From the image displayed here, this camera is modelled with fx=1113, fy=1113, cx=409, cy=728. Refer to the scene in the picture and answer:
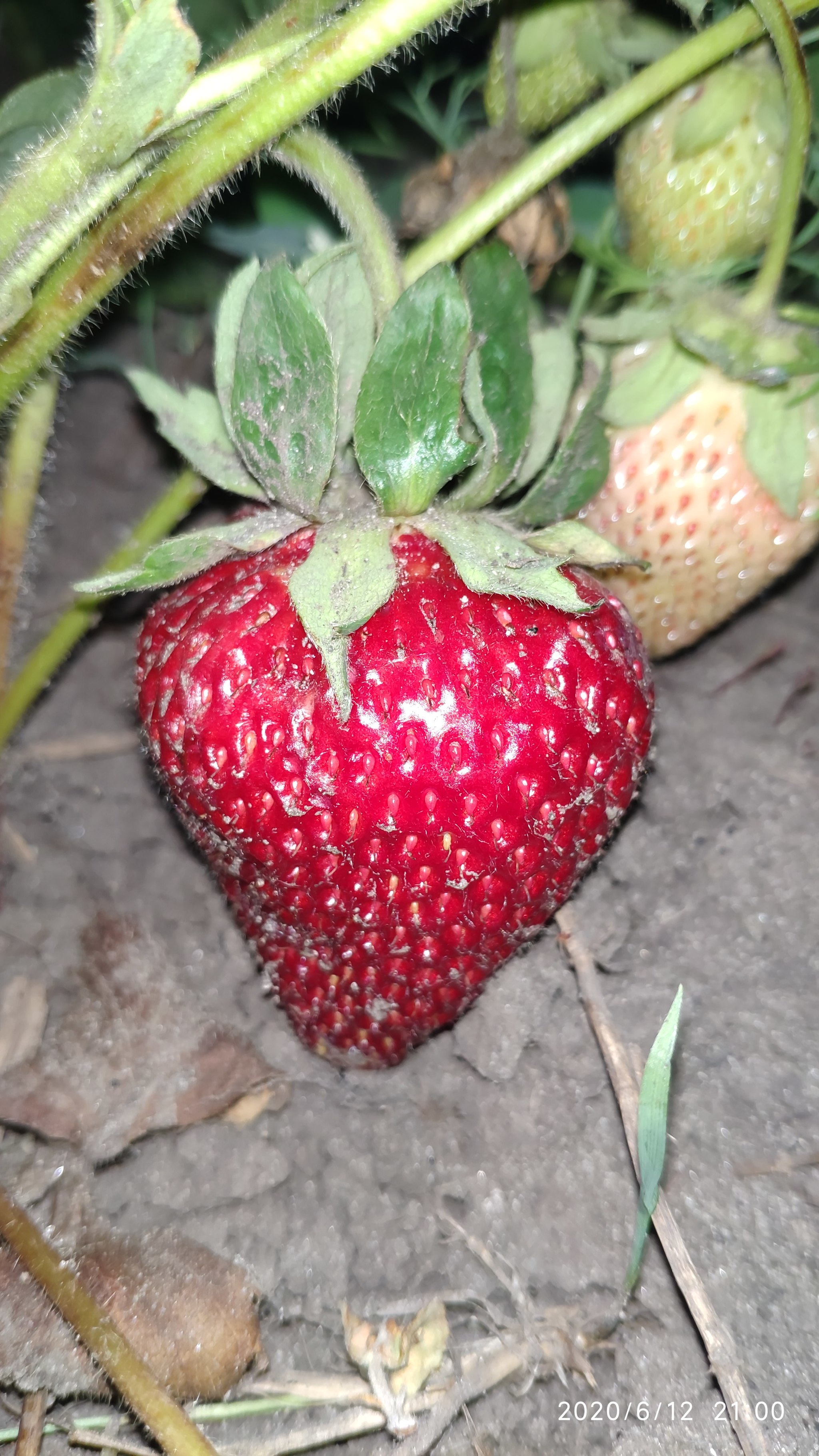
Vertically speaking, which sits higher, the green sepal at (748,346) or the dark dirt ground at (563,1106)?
the green sepal at (748,346)

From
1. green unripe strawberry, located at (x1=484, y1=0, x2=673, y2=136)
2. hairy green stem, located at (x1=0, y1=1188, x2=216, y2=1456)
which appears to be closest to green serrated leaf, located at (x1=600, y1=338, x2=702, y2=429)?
green unripe strawberry, located at (x1=484, y1=0, x2=673, y2=136)

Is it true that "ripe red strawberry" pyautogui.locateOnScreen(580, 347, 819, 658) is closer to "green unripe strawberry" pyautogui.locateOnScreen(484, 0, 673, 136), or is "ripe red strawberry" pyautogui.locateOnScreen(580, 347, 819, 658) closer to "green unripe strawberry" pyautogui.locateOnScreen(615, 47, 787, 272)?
"green unripe strawberry" pyautogui.locateOnScreen(615, 47, 787, 272)

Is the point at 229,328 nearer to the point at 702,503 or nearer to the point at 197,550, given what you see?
the point at 197,550

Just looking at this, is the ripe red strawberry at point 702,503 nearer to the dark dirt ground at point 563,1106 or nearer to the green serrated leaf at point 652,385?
the green serrated leaf at point 652,385

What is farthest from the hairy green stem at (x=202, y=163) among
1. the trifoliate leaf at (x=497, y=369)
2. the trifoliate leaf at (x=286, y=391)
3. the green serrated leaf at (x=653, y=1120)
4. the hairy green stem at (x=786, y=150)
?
the green serrated leaf at (x=653, y=1120)

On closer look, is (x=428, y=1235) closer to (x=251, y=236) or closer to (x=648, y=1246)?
(x=648, y=1246)

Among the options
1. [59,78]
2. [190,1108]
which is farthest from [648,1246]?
[59,78]

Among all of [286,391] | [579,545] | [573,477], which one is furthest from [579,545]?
[286,391]
